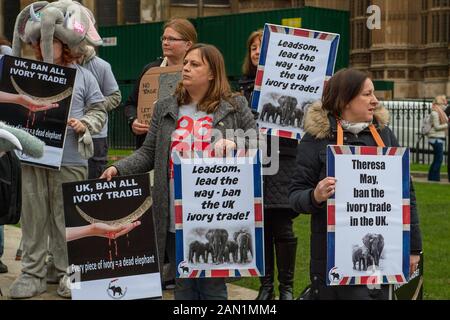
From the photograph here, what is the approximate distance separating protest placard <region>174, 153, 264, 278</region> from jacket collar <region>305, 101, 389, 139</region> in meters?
0.39

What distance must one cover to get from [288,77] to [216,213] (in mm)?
1753

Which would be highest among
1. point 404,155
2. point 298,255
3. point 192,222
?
point 404,155

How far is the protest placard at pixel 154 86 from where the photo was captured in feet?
20.2

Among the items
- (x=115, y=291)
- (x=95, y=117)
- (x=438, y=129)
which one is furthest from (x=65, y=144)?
(x=438, y=129)

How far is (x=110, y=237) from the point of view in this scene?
499 centimetres

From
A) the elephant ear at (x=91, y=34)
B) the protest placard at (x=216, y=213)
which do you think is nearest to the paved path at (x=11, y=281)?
the protest placard at (x=216, y=213)

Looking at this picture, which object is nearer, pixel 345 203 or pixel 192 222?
pixel 345 203

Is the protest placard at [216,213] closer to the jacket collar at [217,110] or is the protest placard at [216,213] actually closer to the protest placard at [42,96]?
the jacket collar at [217,110]

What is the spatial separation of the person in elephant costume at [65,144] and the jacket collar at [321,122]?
7.45 feet

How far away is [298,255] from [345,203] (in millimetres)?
4208

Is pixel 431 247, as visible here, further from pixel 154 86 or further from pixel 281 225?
pixel 154 86

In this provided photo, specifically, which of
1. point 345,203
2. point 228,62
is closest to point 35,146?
point 345,203
